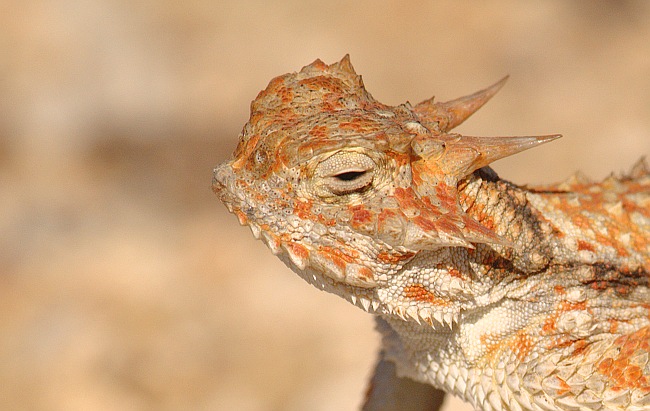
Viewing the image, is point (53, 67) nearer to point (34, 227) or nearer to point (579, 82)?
point (34, 227)

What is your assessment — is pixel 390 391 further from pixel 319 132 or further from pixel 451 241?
pixel 319 132

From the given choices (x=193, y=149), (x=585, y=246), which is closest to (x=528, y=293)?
(x=585, y=246)

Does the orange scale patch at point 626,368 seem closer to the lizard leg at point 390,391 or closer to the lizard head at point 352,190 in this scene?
the lizard head at point 352,190

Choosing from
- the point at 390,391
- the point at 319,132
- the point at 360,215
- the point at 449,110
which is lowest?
the point at 390,391

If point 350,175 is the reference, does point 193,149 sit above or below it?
above

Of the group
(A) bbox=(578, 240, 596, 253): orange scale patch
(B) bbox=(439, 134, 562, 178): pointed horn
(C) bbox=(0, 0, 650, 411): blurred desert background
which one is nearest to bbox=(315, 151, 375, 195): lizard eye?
(B) bbox=(439, 134, 562, 178): pointed horn

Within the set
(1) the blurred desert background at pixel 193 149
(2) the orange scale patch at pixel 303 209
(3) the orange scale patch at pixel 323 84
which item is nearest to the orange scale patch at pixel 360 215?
(2) the orange scale patch at pixel 303 209

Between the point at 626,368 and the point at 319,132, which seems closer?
the point at 319,132
